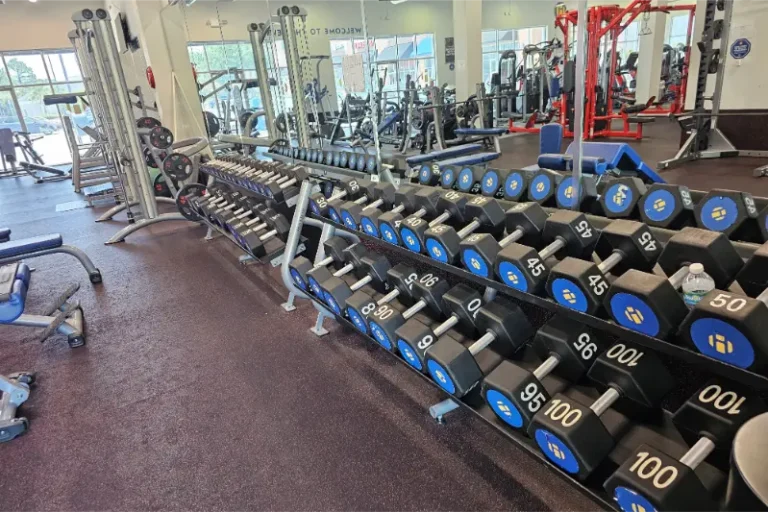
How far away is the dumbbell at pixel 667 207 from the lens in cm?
132

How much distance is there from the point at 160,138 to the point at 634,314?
4.61m

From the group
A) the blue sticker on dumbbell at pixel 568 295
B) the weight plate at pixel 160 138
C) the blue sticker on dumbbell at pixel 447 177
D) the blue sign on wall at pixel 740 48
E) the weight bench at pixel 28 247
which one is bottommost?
the weight bench at pixel 28 247

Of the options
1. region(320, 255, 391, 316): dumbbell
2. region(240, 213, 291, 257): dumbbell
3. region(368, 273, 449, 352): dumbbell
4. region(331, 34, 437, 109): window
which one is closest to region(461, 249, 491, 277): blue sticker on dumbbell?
region(368, 273, 449, 352): dumbbell

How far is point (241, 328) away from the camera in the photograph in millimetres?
2422

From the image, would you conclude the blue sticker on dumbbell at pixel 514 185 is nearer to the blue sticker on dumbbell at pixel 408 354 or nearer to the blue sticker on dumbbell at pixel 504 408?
the blue sticker on dumbbell at pixel 408 354

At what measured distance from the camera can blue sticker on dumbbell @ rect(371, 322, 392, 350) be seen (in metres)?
1.61

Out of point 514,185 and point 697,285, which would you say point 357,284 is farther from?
point 697,285

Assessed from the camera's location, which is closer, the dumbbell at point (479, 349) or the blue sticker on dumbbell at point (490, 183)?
the dumbbell at point (479, 349)

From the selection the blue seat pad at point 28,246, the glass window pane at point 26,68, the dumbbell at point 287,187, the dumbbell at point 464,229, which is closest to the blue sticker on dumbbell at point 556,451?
the dumbbell at point 464,229

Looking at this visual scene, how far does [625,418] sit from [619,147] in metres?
1.39

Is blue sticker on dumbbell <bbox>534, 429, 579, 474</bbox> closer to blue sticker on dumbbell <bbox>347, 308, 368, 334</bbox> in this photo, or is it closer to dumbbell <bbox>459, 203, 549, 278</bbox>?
dumbbell <bbox>459, 203, 549, 278</bbox>

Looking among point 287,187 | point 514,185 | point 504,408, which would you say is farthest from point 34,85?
point 504,408

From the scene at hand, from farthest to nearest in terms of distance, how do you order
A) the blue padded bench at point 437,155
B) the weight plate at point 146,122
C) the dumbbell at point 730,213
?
the weight plate at point 146,122 < the blue padded bench at point 437,155 < the dumbbell at point 730,213

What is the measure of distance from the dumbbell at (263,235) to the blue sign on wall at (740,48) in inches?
192
